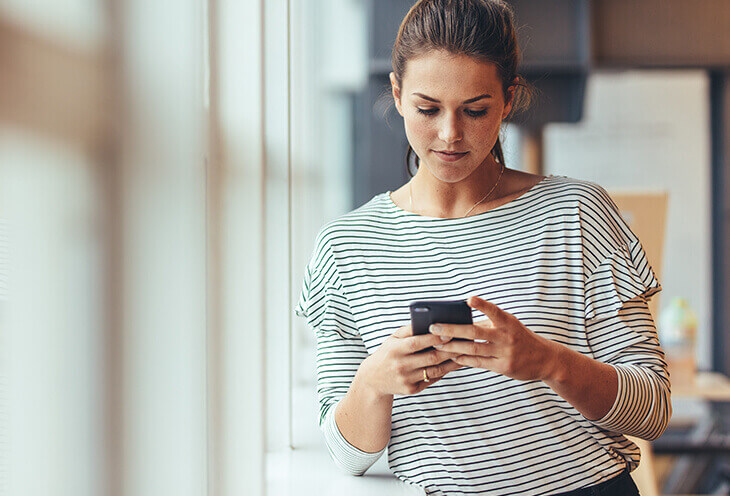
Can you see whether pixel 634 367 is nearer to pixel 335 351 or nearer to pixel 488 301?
pixel 488 301

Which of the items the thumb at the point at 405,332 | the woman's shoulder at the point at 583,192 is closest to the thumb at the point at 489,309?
the thumb at the point at 405,332

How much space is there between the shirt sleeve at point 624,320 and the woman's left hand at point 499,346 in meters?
0.19

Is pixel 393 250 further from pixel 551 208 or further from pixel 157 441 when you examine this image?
pixel 157 441

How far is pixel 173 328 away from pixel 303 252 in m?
1.36

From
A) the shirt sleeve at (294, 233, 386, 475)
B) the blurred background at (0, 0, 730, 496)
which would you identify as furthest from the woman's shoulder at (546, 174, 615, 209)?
the shirt sleeve at (294, 233, 386, 475)

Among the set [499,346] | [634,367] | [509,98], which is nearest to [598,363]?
[634,367]

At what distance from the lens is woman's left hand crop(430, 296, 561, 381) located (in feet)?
2.73

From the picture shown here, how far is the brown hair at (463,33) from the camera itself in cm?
100

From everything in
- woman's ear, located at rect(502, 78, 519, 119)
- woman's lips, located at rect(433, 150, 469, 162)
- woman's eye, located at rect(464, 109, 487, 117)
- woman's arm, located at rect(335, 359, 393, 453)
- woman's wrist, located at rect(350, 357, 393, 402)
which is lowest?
woman's arm, located at rect(335, 359, 393, 453)

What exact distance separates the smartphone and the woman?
0.11 meters

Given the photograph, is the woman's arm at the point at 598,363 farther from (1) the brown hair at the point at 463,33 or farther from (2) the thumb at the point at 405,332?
(1) the brown hair at the point at 463,33

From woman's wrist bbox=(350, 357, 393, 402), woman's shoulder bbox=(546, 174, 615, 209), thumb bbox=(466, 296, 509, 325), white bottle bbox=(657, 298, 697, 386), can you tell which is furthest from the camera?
white bottle bbox=(657, 298, 697, 386)

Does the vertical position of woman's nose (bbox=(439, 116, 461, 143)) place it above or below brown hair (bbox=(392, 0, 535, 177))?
below

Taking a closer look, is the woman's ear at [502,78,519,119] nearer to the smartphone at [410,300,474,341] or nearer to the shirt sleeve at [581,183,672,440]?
the shirt sleeve at [581,183,672,440]
